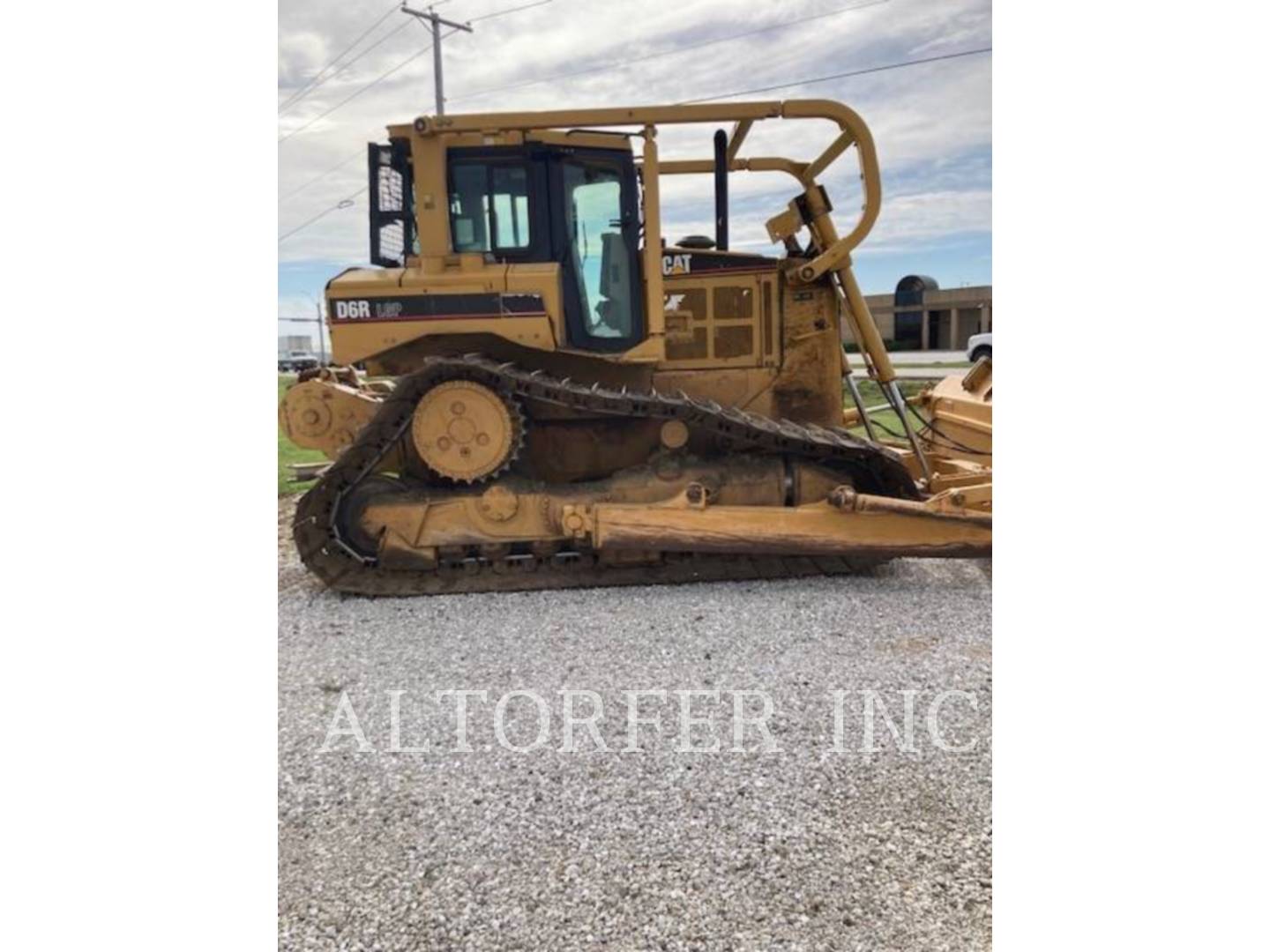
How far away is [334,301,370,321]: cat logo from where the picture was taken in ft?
10.3

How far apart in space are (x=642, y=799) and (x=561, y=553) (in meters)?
1.68

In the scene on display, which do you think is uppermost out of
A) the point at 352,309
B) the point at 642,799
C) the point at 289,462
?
the point at 352,309

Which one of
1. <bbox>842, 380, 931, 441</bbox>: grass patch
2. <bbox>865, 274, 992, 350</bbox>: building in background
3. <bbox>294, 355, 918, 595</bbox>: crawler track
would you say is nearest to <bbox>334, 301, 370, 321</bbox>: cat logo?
<bbox>294, 355, 918, 595</bbox>: crawler track

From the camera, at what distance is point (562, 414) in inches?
133

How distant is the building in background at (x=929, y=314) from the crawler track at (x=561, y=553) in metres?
0.51

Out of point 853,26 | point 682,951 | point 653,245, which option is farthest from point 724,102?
point 682,951

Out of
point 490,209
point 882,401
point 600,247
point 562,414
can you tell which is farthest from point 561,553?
point 882,401

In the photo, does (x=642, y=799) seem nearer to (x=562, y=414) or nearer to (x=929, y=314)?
(x=929, y=314)

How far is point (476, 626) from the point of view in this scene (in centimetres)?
279

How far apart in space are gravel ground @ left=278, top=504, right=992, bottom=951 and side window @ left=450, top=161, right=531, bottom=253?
5.13ft

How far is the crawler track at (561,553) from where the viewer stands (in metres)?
3.19

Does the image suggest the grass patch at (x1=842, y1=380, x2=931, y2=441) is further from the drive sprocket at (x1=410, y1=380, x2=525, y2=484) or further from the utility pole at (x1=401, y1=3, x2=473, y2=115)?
the utility pole at (x1=401, y1=3, x2=473, y2=115)
